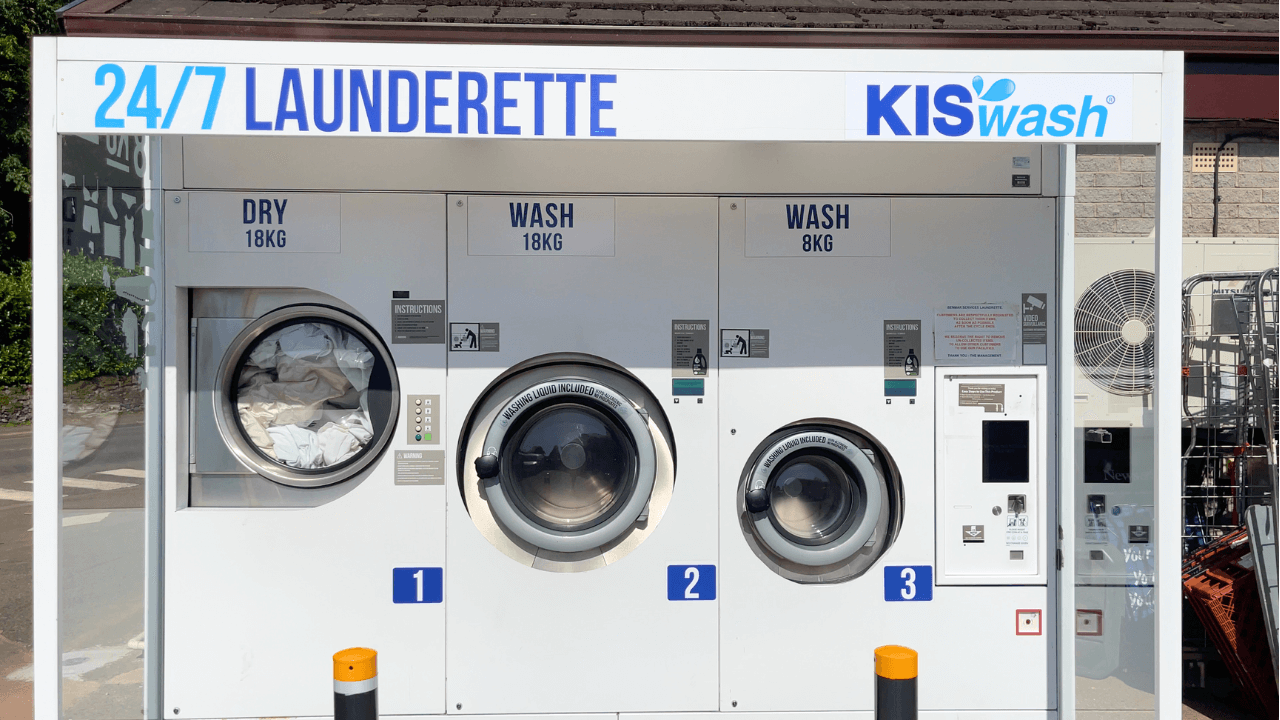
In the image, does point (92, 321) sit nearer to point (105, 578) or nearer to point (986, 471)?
point (105, 578)

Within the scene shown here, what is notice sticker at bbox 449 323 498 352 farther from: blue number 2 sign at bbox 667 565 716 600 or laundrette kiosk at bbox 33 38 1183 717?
blue number 2 sign at bbox 667 565 716 600

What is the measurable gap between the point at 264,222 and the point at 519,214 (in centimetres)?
96

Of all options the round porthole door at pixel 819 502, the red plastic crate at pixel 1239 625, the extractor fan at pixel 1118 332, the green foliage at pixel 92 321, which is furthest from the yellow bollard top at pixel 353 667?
the red plastic crate at pixel 1239 625

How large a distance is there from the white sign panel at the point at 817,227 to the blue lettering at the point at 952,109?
2.49 feet

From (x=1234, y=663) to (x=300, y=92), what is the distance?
462 cm

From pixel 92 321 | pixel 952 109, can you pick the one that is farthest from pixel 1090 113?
pixel 92 321

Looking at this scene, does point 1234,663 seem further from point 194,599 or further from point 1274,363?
point 194,599

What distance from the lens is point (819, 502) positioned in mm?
3576

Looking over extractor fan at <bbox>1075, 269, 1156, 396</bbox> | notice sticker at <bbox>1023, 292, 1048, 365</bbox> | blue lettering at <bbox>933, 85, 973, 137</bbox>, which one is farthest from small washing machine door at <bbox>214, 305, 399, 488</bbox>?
extractor fan at <bbox>1075, 269, 1156, 396</bbox>

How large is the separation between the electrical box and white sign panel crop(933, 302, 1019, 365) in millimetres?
88

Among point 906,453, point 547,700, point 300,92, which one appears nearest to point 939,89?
point 906,453

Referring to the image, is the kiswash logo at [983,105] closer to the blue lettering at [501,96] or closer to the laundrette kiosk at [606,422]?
the laundrette kiosk at [606,422]

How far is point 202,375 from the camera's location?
3393mm

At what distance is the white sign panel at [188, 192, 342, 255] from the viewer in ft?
10.8
